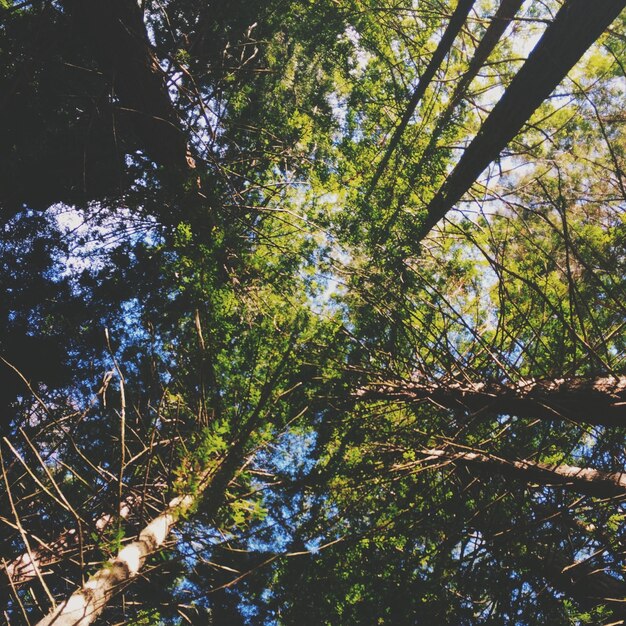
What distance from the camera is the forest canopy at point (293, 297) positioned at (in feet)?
10.6

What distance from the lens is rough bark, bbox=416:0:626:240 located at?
3.09 meters

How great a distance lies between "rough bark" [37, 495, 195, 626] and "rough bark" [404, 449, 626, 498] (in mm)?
1818

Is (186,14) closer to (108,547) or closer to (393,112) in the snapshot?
(393,112)

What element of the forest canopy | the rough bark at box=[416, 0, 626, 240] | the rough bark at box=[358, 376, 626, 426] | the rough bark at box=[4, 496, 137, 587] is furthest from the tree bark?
the rough bark at box=[358, 376, 626, 426]

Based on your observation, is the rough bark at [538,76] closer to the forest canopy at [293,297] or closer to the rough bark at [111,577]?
the forest canopy at [293,297]

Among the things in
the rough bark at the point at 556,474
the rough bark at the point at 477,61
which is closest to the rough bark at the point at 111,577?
the rough bark at the point at 556,474

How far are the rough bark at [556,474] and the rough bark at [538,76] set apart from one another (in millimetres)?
2302

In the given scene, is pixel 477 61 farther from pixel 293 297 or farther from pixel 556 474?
pixel 556 474

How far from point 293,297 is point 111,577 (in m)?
3.66

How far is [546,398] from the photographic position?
2707 millimetres

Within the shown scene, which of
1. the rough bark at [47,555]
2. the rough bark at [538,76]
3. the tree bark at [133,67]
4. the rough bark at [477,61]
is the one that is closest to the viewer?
the rough bark at [47,555]

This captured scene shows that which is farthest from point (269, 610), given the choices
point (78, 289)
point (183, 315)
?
point (78, 289)

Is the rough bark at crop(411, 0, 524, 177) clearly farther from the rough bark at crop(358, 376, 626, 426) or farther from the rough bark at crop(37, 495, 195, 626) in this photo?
the rough bark at crop(37, 495, 195, 626)

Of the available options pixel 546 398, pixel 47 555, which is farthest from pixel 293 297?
pixel 47 555
